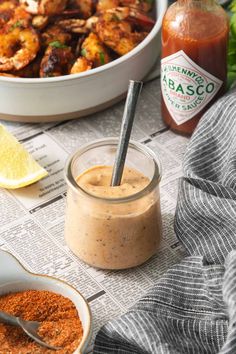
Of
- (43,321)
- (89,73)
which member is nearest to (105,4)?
(89,73)

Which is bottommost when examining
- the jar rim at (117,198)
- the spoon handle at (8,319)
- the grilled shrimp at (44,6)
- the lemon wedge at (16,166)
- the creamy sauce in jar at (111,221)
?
the lemon wedge at (16,166)

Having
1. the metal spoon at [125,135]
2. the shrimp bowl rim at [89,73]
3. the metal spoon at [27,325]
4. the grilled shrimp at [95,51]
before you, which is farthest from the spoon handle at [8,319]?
the grilled shrimp at [95,51]

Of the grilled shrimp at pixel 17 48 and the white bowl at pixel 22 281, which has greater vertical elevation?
the grilled shrimp at pixel 17 48

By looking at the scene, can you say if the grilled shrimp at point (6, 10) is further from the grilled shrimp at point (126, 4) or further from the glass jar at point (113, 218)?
the glass jar at point (113, 218)

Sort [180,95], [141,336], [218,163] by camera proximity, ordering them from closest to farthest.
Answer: [141,336] → [218,163] → [180,95]

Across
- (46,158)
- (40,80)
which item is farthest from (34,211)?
(40,80)

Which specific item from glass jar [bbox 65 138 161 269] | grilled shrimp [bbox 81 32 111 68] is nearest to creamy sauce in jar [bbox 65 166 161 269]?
glass jar [bbox 65 138 161 269]

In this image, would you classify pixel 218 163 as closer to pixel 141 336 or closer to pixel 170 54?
pixel 170 54
